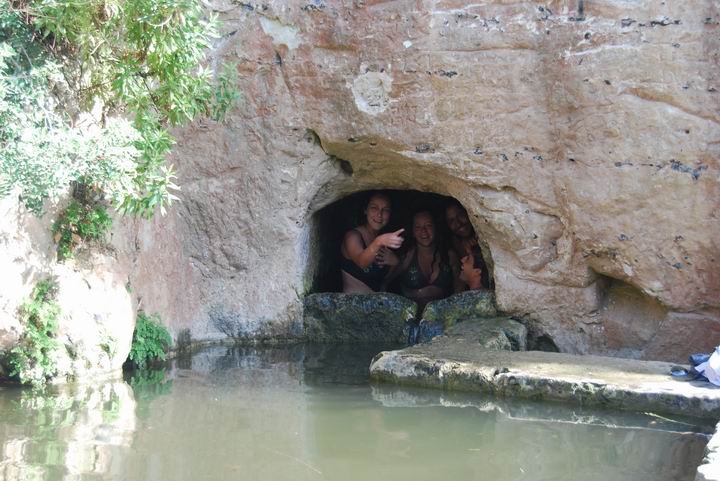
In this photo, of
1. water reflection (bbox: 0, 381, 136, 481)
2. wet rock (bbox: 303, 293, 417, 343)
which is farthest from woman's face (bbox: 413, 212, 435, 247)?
water reflection (bbox: 0, 381, 136, 481)

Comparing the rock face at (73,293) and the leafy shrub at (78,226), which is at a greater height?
the leafy shrub at (78,226)

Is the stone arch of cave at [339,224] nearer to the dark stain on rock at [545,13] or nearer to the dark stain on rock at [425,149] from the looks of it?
the dark stain on rock at [425,149]

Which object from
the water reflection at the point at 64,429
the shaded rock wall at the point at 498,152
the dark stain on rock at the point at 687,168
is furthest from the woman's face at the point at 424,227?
the water reflection at the point at 64,429

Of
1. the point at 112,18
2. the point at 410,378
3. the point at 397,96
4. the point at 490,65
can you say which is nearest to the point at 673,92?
the point at 490,65

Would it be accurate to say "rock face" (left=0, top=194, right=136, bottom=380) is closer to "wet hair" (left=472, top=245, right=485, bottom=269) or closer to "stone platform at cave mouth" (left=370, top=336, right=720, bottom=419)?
"stone platform at cave mouth" (left=370, top=336, right=720, bottom=419)

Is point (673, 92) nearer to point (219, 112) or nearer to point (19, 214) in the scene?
point (219, 112)

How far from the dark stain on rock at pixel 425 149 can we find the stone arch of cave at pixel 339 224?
0.95 m

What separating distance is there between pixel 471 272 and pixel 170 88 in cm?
333

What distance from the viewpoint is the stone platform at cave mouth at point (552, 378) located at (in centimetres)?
496

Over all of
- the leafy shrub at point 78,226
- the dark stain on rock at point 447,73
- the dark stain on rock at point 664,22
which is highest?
the dark stain on rock at point 664,22

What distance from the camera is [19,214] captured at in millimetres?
5508

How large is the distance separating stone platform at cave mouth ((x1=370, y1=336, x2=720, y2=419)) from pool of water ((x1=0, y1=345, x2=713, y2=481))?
0.10 meters

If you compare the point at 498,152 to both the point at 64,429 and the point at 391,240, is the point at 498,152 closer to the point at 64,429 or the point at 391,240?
the point at 391,240

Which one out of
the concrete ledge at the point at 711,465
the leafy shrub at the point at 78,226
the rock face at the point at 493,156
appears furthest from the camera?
the rock face at the point at 493,156
